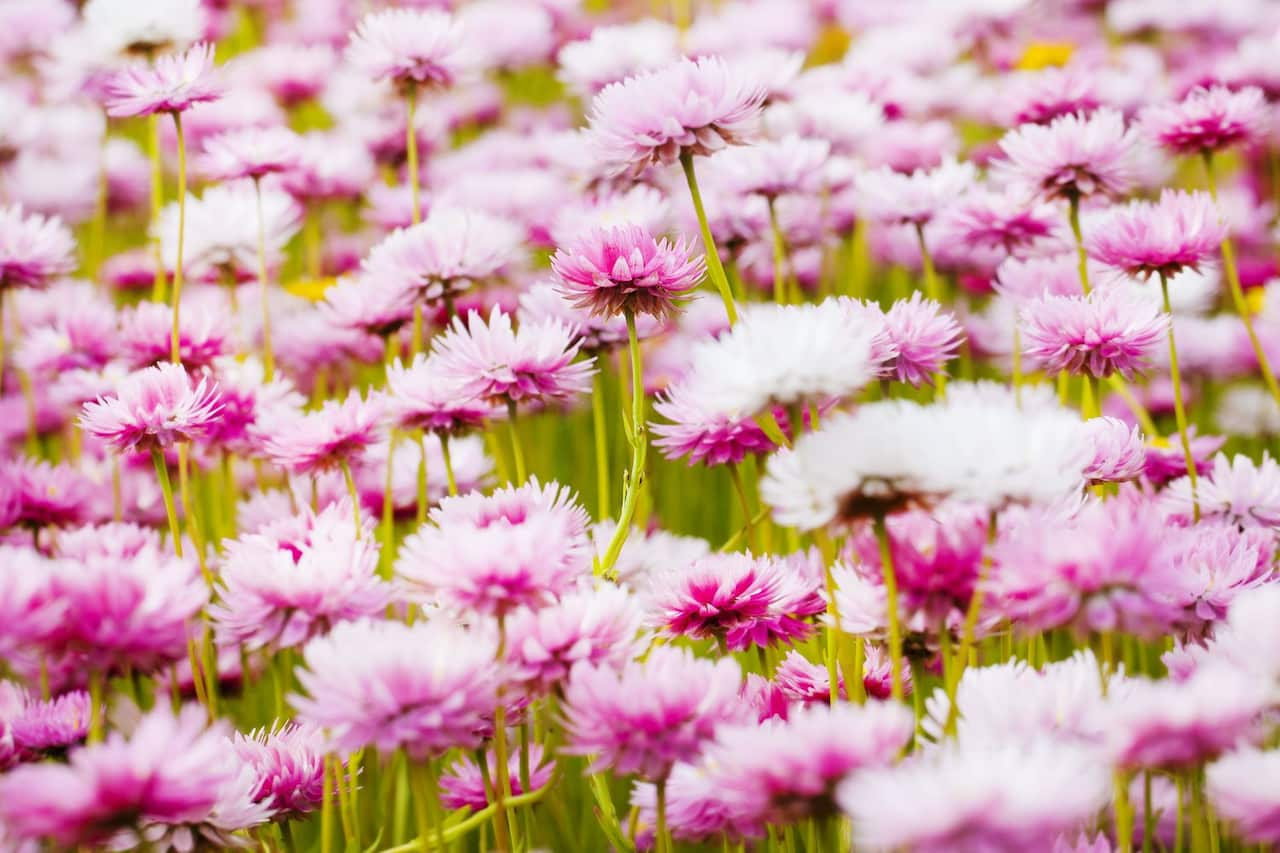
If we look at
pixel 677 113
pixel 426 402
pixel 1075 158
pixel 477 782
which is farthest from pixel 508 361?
pixel 1075 158

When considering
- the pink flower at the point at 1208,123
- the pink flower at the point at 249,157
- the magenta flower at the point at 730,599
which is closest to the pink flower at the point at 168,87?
the pink flower at the point at 249,157

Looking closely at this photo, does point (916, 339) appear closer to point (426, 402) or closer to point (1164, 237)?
point (1164, 237)

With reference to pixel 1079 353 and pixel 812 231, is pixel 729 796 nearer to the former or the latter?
pixel 1079 353

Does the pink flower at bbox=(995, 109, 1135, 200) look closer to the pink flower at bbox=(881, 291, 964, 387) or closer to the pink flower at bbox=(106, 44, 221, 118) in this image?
the pink flower at bbox=(881, 291, 964, 387)

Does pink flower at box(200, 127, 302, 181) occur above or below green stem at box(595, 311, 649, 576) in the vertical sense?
above

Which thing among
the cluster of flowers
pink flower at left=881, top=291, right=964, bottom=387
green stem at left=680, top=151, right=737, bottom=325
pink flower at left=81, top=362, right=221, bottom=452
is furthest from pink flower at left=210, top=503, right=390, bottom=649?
pink flower at left=881, top=291, right=964, bottom=387

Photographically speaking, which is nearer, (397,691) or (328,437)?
(397,691)

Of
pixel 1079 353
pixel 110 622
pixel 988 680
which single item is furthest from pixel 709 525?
pixel 110 622
